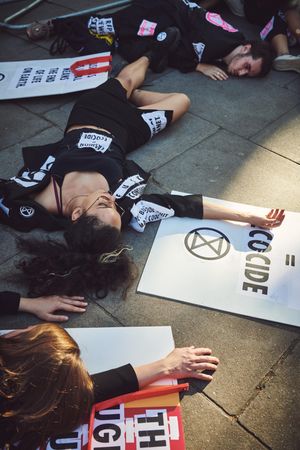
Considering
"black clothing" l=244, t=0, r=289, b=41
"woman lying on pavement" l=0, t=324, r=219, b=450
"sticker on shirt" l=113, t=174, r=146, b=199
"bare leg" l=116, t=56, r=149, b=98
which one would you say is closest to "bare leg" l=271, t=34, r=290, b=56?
"black clothing" l=244, t=0, r=289, b=41

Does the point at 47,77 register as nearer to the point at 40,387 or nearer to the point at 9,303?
the point at 9,303

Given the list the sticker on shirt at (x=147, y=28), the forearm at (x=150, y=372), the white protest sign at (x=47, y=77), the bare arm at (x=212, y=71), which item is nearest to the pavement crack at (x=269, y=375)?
the forearm at (x=150, y=372)

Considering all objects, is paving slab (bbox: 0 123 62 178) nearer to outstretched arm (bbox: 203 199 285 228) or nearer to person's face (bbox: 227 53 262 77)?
outstretched arm (bbox: 203 199 285 228)

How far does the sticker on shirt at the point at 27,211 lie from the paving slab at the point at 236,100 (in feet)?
4.25

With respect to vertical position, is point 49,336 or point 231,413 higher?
point 49,336

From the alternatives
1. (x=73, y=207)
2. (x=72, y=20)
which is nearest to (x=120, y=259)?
(x=73, y=207)

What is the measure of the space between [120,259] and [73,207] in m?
0.34

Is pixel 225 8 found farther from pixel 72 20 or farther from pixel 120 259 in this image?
pixel 120 259

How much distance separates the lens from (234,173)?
223 centimetres

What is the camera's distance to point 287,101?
110 inches

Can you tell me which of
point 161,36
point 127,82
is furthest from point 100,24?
point 127,82

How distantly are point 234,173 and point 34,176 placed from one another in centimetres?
102

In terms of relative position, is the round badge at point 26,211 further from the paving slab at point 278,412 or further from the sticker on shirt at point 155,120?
the paving slab at point 278,412

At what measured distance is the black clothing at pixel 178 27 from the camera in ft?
9.74
